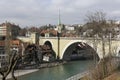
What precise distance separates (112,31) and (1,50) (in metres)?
18.0

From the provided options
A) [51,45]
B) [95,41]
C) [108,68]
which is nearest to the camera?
[108,68]

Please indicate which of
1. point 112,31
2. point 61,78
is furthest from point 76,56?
point 112,31

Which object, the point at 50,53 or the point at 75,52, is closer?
the point at 50,53

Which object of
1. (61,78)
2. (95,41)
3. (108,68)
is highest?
(95,41)

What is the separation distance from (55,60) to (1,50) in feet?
29.0

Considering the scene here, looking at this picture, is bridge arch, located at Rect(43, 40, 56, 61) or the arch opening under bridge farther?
the arch opening under bridge

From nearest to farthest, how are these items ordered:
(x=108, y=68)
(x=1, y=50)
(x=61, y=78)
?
(x=108, y=68), (x=61, y=78), (x=1, y=50)

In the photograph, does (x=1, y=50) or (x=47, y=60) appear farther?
(x=47, y=60)

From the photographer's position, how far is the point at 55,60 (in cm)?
4178

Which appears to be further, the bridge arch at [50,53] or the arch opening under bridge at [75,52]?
the arch opening under bridge at [75,52]

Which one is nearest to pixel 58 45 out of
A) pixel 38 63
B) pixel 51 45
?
pixel 51 45

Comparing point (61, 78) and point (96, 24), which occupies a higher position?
point (96, 24)

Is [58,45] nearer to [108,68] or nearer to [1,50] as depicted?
[1,50]

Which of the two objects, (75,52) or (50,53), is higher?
(50,53)
